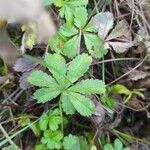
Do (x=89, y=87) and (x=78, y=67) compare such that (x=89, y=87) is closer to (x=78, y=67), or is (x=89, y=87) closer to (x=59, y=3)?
(x=78, y=67)

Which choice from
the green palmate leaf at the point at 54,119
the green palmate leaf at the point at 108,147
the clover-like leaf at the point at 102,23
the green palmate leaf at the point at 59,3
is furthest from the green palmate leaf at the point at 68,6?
the green palmate leaf at the point at 108,147

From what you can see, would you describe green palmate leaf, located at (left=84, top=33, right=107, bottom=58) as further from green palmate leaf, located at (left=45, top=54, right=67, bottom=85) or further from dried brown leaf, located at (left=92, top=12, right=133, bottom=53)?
green palmate leaf, located at (left=45, top=54, right=67, bottom=85)

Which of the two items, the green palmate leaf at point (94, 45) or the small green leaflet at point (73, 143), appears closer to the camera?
the small green leaflet at point (73, 143)

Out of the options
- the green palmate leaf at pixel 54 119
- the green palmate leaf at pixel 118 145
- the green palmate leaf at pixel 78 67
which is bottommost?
the green palmate leaf at pixel 118 145

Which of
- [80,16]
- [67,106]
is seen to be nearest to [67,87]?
[67,106]

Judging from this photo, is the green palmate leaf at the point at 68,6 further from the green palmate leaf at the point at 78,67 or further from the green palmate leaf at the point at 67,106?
the green palmate leaf at the point at 67,106
